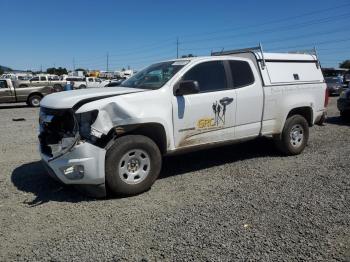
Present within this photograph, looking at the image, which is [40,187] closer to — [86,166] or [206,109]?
[86,166]

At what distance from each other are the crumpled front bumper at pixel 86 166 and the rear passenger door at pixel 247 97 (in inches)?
99.3

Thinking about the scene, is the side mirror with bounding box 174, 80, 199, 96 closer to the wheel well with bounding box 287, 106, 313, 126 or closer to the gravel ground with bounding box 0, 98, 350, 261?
the gravel ground with bounding box 0, 98, 350, 261

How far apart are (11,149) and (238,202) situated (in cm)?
544

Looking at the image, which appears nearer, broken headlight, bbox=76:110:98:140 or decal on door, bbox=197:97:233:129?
broken headlight, bbox=76:110:98:140

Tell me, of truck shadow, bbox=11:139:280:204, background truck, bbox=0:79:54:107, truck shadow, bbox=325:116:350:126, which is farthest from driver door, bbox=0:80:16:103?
truck shadow, bbox=325:116:350:126

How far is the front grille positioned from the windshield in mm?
1339

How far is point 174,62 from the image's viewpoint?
6.19 m

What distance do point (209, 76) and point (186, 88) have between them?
77 centimetres

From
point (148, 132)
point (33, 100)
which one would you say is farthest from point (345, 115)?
point (33, 100)

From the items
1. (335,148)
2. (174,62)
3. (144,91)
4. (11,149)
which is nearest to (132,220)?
(144,91)

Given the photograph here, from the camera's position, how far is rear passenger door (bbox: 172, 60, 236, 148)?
5.61m

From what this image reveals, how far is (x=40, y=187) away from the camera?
18.2 ft

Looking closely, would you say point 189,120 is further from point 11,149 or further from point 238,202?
point 11,149

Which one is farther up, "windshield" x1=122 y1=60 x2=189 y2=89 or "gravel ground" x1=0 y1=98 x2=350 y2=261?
"windshield" x1=122 y1=60 x2=189 y2=89
